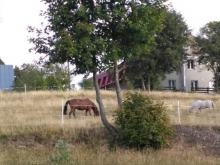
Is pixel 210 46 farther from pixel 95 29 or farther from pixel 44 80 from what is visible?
pixel 95 29

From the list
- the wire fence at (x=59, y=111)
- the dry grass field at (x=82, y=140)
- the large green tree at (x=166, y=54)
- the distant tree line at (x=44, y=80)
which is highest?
the large green tree at (x=166, y=54)

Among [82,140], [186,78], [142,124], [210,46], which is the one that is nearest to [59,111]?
[82,140]

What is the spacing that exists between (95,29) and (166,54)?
35.5m

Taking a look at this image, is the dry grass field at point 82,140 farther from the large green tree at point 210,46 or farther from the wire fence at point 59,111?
the large green tree at point 210,46

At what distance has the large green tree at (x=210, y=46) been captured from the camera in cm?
6206

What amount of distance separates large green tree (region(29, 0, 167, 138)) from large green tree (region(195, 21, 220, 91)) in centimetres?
4234

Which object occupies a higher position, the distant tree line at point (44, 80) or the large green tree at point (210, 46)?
the large green tree at point (210, 46)

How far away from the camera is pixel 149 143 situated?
805 inches

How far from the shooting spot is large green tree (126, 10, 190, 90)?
55031 millimetres

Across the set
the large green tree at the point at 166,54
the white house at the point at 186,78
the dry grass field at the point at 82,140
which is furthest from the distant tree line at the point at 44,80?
the dry grass field at the point at 82,140

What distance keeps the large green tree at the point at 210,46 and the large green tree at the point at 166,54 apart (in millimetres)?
5881

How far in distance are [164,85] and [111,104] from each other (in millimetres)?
41632

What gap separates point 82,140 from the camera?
22.9 m

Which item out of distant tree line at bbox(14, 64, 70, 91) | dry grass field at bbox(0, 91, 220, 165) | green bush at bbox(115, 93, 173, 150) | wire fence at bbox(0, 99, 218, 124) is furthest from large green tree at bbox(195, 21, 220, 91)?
green bush at bbox(115, 93, 173, 150)
